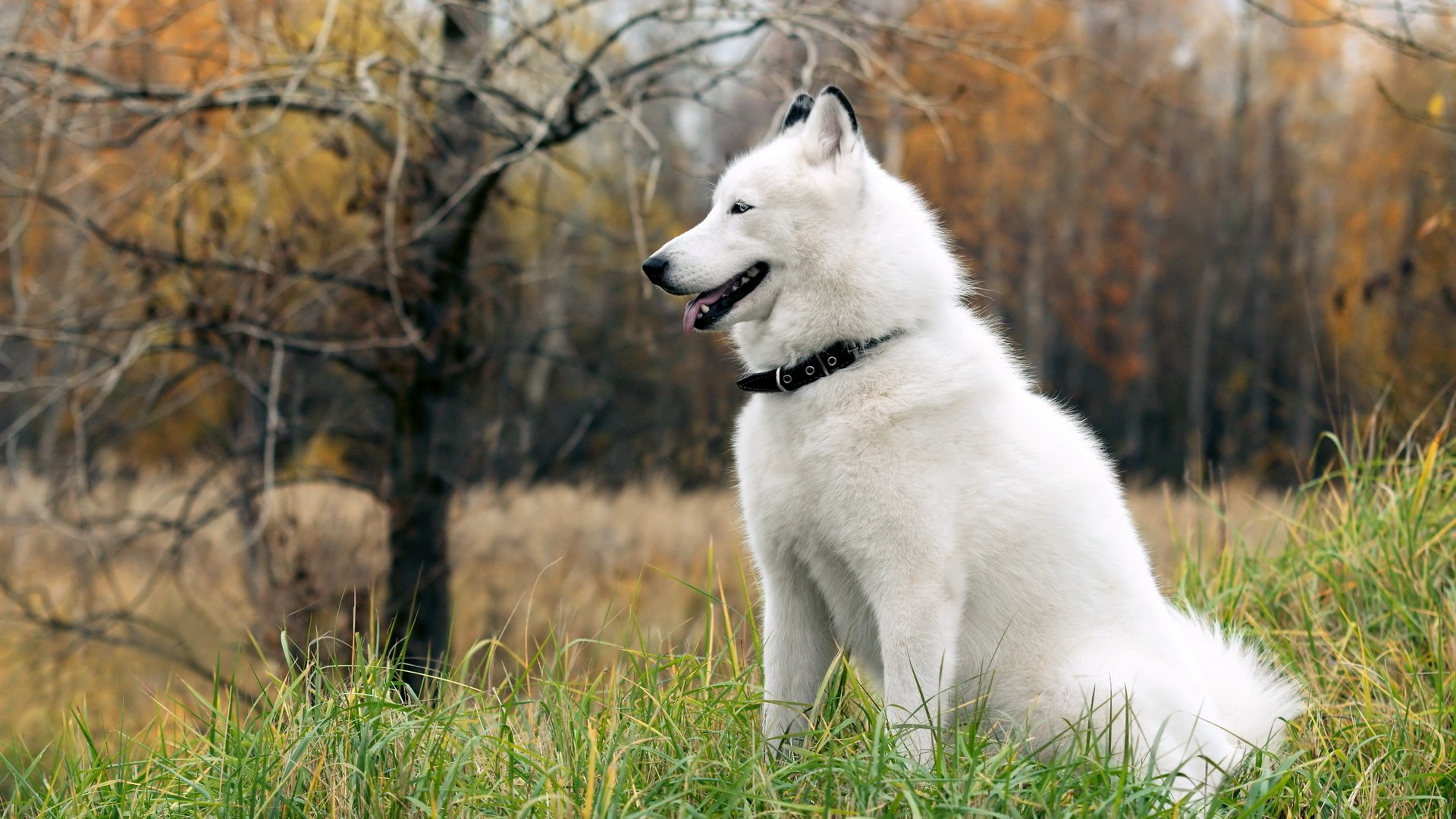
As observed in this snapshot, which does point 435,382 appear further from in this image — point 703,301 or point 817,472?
A: point 817,472

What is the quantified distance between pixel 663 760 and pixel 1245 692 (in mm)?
1488

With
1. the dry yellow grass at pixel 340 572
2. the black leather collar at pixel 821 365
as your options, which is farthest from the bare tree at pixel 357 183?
the black leather collar at pixel 821 365

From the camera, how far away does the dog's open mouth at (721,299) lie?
288 centimetres

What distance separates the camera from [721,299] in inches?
114

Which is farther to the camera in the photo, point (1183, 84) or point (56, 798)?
point (1183, 84)

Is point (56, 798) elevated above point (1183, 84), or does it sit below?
below

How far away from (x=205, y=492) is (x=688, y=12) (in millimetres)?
9149

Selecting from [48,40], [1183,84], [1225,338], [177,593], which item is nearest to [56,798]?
[48,40]

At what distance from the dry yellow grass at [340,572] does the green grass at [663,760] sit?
0.19m

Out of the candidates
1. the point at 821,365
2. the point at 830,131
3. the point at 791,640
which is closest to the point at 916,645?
the point at 791,640

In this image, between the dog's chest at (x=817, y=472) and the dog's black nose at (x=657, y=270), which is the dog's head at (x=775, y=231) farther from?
the dog's chest at (x=817, y=472)

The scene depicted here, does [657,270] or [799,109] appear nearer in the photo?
[657,270]

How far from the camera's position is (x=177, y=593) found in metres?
8.62

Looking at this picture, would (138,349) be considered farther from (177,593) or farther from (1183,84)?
(1183,84)
